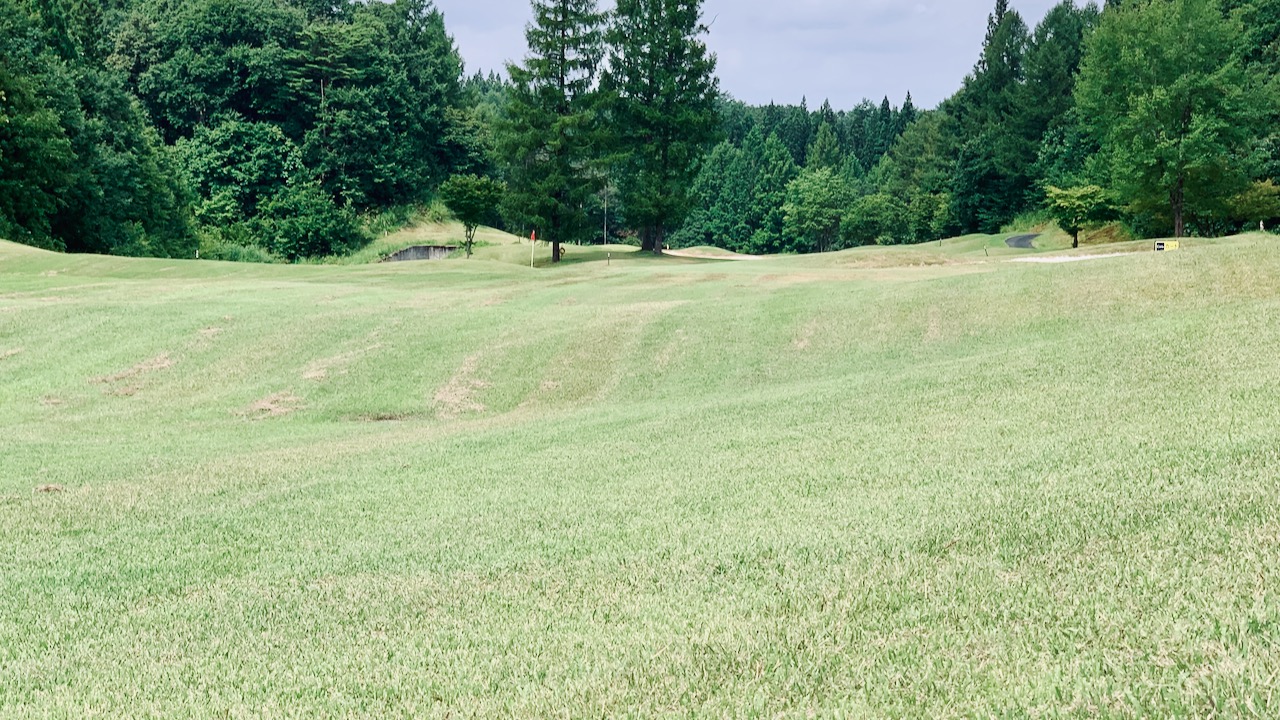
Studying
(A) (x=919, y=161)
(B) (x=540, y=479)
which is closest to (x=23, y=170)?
(B) (x=540, y=479)

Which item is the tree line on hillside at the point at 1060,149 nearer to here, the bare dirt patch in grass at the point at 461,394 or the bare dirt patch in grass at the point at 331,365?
the bare dirt patch in grass at the point at 331,365

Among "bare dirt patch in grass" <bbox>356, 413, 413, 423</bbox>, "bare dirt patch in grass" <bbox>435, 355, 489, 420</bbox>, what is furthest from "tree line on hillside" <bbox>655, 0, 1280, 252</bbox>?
"bare dirt patch in grass" <bbox>356, 413, 413, 423</bbox>

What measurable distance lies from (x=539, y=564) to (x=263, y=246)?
287 ft

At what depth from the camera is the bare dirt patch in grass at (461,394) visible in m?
19.9

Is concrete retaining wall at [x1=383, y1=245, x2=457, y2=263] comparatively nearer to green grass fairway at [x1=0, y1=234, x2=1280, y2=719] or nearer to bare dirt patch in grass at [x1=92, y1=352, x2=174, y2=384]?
bare dirt patch in grass at [x1=92, y1=352, x2=174, y2=384]

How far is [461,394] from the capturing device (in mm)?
20969

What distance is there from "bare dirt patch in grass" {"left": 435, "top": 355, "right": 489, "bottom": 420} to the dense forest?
37377mm

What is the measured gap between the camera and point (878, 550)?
6.44 m

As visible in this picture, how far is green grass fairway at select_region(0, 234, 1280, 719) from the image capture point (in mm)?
4641

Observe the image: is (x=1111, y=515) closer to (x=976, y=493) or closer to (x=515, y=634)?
(x=976, y=493)

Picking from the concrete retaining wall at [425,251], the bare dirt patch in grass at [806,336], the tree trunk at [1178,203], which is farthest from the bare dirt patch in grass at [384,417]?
the concrete retaining wall at [425,251]

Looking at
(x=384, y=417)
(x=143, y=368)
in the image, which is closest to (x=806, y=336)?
(x=384, y=417)

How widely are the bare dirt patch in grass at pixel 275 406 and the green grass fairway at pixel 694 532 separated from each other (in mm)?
129

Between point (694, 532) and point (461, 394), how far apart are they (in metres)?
14.0
